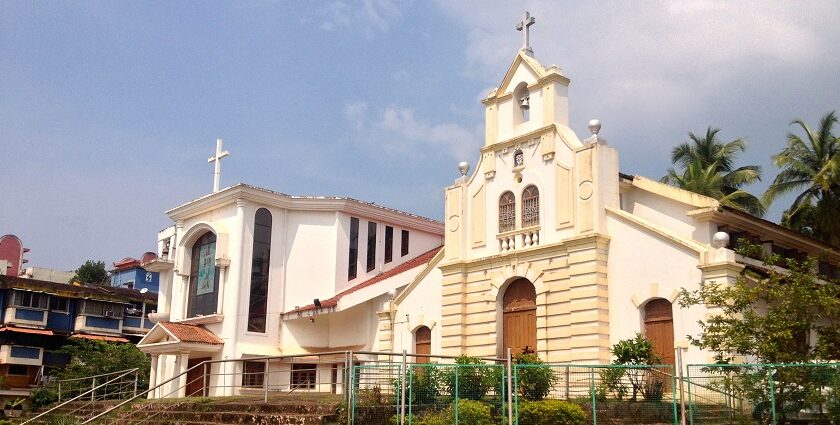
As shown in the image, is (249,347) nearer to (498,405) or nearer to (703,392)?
(498,405)

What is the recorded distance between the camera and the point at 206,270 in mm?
35250

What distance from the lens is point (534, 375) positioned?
1878cm

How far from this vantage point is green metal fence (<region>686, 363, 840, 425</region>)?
52.5 feet

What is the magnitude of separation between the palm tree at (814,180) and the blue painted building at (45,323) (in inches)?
1374

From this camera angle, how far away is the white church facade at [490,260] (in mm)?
22984

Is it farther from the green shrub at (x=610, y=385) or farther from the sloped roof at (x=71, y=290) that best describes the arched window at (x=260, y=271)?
the green shrub at (x=610, y=385)

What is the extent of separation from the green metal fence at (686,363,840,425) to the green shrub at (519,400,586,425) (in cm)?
237

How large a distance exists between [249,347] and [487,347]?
36.4 feet

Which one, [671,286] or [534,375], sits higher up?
[671,286]

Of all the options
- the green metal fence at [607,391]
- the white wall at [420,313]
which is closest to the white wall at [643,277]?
the green metal fence at [607,391]

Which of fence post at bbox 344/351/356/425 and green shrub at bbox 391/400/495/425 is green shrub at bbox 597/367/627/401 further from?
fence post at bbox 344/351/356/425

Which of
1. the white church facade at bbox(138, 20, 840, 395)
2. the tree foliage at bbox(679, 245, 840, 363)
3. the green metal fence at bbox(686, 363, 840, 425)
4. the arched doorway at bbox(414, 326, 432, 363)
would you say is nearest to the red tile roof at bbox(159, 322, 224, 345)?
the white church facade at bbox(138, 20, 840, 395)

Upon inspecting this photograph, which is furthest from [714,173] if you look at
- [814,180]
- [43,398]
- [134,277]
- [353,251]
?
[134,277]

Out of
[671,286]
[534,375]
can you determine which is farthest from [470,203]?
[534,375]
